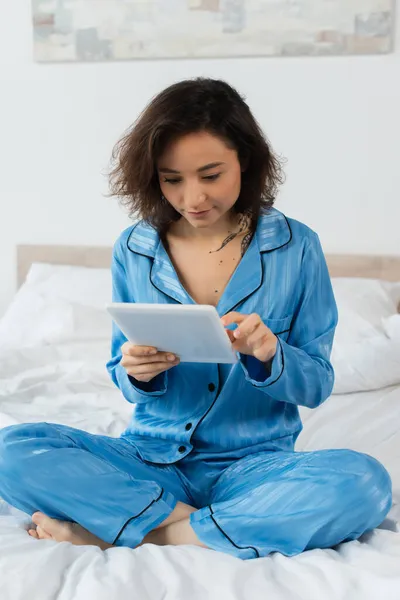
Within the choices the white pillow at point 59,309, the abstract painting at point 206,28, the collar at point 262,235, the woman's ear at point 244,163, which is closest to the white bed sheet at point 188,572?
the collar at point 262,235

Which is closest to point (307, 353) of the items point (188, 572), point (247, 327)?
point (247, 327)

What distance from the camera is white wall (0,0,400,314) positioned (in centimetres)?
270

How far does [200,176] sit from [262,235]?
7.9 inches

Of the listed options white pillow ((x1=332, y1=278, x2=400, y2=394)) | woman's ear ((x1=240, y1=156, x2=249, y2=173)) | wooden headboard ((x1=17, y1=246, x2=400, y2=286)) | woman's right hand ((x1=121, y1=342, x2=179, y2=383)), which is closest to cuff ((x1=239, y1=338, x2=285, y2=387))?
woman's right hand ((x1=121, y1=342, x2=179, y2=383))

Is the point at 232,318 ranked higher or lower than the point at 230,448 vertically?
higher

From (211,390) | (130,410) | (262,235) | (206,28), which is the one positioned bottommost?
(130,410)

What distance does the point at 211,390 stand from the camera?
1.49m

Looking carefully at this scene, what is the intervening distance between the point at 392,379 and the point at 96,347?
84 centimetres

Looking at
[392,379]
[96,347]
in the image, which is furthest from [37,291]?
[392,379]

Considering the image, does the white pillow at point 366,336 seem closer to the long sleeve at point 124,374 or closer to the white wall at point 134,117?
the white wall at point 134,117

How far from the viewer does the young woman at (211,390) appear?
1.32 metres

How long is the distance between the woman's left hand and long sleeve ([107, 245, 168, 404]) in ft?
0.69

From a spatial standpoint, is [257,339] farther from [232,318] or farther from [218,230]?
[218,230]

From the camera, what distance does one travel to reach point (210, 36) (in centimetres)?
279
